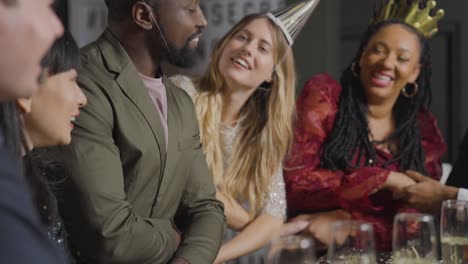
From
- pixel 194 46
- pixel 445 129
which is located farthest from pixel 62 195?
pixel 445 129

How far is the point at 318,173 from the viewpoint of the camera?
8.70ft

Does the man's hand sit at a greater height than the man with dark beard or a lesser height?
lesser

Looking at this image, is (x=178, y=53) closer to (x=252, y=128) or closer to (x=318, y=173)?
(x=252, y=128)

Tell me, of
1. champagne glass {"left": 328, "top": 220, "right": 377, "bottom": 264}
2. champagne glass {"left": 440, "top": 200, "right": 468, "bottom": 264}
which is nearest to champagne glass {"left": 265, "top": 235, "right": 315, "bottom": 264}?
champagne glass {"left": 328, "top": 220, "right": 377, "bottom": 264}

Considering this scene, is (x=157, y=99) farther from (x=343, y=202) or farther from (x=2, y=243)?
(x=2, y=243)

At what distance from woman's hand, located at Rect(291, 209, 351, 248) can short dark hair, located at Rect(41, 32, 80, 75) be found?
3.80ft

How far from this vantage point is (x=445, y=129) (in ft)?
16.2

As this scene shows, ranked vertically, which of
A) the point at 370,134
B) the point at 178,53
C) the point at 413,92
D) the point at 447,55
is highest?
the point at 178,53

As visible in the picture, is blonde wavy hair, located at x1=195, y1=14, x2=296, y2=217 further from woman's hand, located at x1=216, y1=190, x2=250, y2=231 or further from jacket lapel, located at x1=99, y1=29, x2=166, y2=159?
jacket lapel, located at x1=99, y1=29, x2=166, y2=159

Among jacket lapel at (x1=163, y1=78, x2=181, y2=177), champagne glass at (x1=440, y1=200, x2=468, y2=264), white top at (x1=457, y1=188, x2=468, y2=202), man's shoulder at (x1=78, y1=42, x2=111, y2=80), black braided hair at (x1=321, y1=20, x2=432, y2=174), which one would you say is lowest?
white top at (x1=457, y1=188, x2=468, y2=202)

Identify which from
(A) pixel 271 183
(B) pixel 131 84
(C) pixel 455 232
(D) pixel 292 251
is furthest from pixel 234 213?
(D) pixel 292 251

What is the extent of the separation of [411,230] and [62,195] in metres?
0.70

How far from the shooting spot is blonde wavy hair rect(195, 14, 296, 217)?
8.11ft

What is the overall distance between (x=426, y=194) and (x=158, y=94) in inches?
41.0
